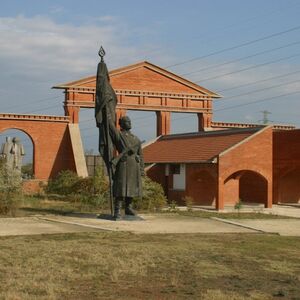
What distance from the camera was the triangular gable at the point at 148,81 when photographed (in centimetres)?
4109

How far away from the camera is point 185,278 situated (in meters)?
8.36

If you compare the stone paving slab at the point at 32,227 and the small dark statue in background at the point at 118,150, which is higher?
the small dark statue in background at the point at 118,150

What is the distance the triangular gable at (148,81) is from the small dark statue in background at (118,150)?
23.2 m

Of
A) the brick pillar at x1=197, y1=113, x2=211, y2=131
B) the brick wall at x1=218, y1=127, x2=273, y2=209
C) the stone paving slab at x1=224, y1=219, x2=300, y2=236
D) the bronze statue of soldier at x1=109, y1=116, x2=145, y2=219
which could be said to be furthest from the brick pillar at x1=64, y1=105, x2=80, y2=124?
the bronze statue of soldier at x1=109, y1=116, x2=145, y2=219

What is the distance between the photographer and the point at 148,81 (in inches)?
1667

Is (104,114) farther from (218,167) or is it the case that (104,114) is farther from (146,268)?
(218,167)

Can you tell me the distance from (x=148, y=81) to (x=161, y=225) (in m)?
27.0

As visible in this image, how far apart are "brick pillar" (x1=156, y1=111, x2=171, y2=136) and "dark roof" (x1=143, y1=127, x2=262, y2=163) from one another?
5.55m

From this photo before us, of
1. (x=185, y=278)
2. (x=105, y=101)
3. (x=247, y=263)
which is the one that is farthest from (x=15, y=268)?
(x=105, y=101)

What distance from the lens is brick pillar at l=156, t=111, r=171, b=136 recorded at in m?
42.3

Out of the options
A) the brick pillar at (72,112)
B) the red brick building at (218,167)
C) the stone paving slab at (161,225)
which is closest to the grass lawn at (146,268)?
the stone paving slab at (161,225)

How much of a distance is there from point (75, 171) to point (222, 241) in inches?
1008

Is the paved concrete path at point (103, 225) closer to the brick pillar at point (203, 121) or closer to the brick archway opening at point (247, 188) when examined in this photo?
the brick archway opening at point (247, 188)

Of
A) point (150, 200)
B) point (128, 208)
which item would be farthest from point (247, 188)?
point (128, 208)
